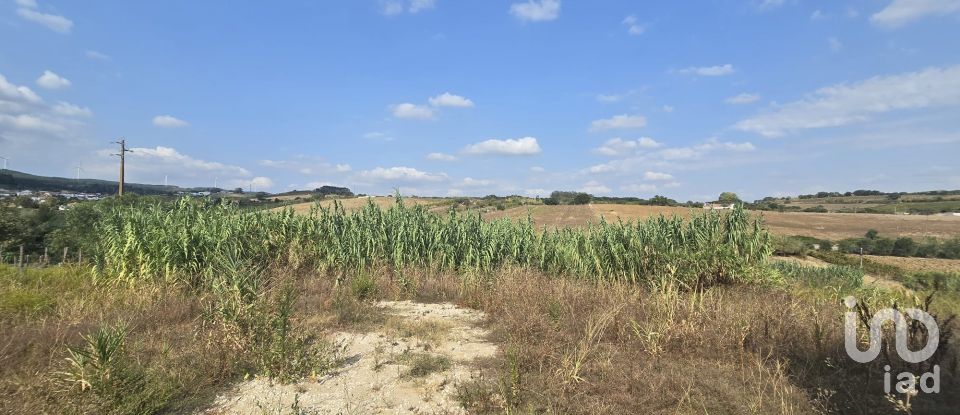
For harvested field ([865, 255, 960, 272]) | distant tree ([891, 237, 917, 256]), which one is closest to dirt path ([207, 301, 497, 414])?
harvested field ([865, 255, 960, 272])

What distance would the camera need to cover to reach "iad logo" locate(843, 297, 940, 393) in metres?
4.07

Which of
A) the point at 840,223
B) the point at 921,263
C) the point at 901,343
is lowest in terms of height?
the point at 921,263

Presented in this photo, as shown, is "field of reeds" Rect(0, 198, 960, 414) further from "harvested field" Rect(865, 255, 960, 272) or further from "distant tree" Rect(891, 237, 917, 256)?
"distant tree" Rect(891, 237, 917, 256)

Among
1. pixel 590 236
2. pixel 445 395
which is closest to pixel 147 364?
pixel 445 395

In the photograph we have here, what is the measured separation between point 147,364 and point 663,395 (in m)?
5.02

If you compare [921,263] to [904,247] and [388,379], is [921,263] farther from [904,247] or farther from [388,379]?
[388,379]

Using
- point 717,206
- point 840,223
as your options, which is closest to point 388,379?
point 717,206

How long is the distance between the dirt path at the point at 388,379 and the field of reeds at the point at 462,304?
7.2 inches

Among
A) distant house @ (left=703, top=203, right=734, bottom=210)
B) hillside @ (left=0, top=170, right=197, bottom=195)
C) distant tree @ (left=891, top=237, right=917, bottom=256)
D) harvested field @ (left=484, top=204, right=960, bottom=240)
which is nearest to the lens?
distant house @ (left=703, top=203, right=734, bottom=210)

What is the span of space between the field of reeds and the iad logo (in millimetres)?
99

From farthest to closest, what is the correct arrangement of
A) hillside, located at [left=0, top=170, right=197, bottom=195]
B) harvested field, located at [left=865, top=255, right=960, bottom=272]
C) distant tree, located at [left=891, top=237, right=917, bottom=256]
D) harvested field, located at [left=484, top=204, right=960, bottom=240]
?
1. hillside, located at [left=0, top=170, right=197, bottom=195]
2. harvested field, located at [left=484, top=204, right=960, bottom=240]
3. distant tree, located at [left=891, top=237, right=917, bottom=256]
4. harvested field, located at [left=865, top=255, right=960, bottom=272]

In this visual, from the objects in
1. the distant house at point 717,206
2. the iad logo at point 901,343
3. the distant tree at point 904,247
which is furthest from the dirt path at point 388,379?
the distant tree at point 904,247

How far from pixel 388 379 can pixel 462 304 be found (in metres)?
3.40

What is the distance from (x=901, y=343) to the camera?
456cm
